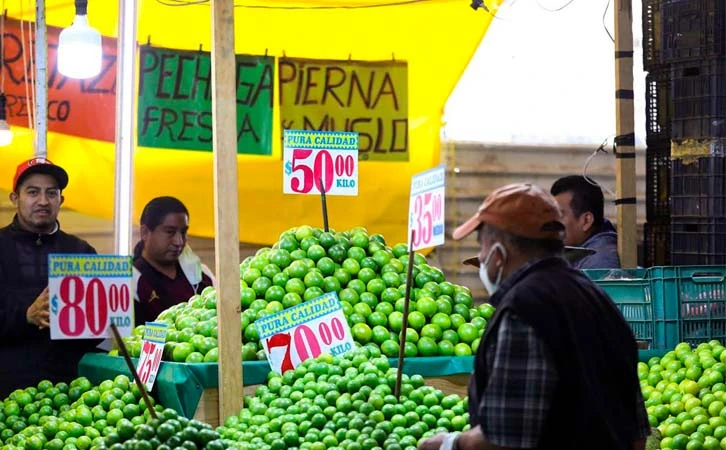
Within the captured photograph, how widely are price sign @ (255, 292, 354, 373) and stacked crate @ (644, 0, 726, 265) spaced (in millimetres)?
1933

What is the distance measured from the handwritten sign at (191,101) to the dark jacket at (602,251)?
239 cm

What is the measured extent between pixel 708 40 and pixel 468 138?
3289 millimetres

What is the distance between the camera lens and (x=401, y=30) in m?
7.97

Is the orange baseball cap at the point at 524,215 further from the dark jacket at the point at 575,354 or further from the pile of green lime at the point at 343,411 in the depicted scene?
the pile of green lime at the point at 343,411

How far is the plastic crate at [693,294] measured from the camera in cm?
532

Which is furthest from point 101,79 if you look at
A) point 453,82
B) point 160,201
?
point 453,82

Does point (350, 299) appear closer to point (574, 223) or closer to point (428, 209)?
point (428, 209)

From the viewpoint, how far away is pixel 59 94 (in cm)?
737

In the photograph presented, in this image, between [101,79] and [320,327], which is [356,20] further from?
[320,327]

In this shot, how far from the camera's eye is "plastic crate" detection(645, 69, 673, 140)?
5.99 m

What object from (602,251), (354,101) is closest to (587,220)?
(602,251)

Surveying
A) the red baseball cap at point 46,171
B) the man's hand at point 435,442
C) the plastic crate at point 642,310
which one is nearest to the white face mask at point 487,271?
the man's hand at point 435,442

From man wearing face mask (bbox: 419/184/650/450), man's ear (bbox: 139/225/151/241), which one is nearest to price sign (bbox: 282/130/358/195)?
man's ear (bbox: 139/225/151/241)

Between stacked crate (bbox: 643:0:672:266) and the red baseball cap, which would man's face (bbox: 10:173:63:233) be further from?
stacked crate (bbox: 643:0:672:266)
